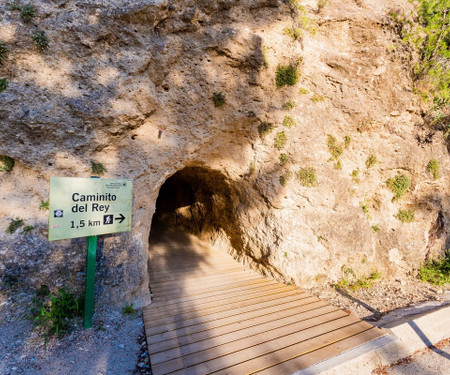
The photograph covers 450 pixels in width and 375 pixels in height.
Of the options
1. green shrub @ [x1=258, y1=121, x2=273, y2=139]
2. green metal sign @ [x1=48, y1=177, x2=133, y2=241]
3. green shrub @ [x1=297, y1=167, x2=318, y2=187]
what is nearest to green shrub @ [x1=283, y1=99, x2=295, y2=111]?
green shrub @ [x1=258, y1=121, x2=273, y2=139]

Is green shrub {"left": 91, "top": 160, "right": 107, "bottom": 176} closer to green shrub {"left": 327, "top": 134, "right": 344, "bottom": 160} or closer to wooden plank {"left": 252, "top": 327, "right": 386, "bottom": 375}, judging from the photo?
wooden plank {"left": 252, "top": 327, "right": 386, "bottom": 375}

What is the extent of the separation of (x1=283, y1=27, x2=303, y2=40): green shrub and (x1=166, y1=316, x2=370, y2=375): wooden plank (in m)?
6.53

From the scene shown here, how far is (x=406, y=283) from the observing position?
6.69 meters

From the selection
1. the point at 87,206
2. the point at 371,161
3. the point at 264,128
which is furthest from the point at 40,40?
the point at 371,161

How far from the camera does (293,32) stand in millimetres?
6074

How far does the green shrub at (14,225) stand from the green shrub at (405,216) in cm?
890

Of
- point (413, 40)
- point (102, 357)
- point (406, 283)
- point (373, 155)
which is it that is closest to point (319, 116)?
point (373, 155)

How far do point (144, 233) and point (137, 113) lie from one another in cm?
245

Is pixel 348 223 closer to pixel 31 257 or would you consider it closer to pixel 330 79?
pixel 330 79

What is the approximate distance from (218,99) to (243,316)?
15.1 ft

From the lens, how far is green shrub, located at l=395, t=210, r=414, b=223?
7.03m

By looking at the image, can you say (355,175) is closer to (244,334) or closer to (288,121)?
(288,121)

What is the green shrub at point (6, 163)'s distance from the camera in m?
3.99

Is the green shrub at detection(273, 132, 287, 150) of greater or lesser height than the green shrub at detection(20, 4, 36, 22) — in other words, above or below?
below
